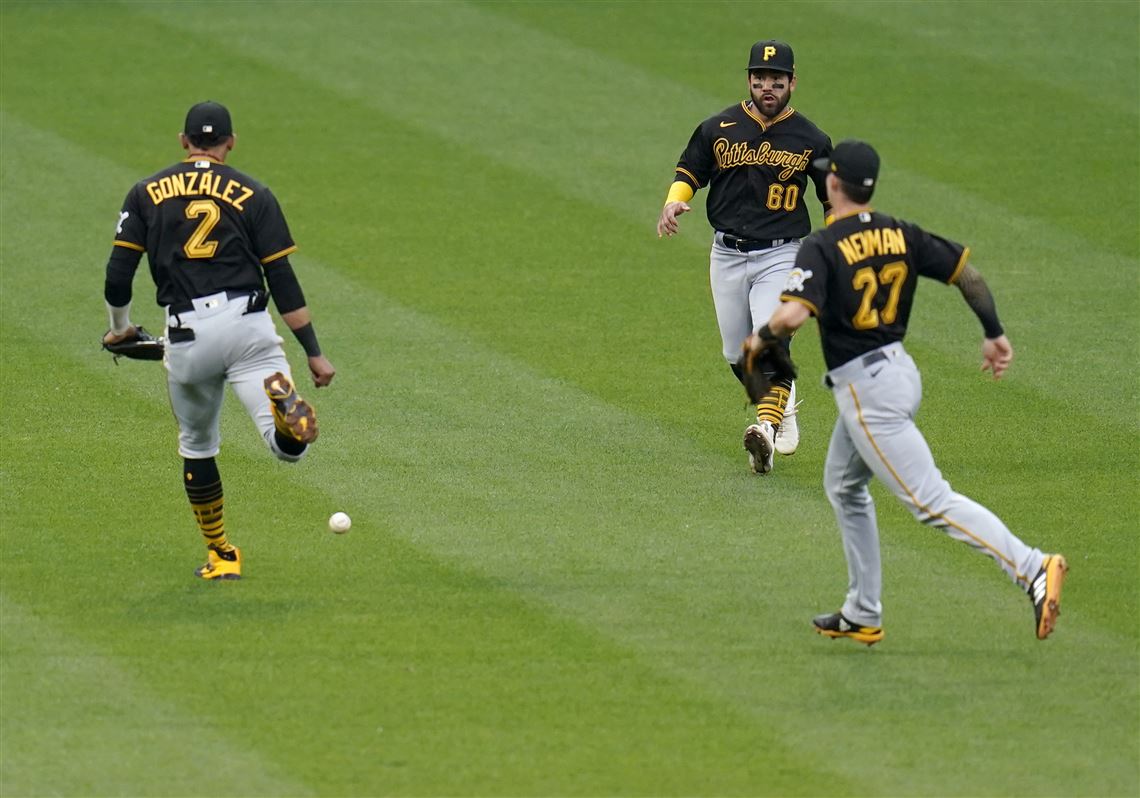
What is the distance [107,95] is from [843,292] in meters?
12.0

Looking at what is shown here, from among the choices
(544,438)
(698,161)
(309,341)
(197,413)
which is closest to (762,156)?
(698,161)

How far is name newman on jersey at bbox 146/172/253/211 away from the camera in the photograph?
7414 millimetres

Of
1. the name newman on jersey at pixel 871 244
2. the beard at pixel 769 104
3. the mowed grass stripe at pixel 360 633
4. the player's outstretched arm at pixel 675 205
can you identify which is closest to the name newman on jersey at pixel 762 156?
the beard at pixel 769 104

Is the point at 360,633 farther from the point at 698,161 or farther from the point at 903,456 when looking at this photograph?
the point at 698,161

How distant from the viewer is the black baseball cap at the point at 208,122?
7445mm

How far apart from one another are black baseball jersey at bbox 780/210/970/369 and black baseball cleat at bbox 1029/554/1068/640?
1036mm

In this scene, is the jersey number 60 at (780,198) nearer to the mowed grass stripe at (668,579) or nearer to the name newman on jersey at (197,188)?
the mowed grass stripe at (668,579)

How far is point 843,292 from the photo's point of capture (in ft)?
22.2

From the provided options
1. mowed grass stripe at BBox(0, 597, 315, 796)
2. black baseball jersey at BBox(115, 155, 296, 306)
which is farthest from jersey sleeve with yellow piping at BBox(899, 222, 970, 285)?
mowed grass stripe at BBox(0, 597, 315, 796)

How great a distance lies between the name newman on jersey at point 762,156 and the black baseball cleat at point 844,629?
10.2ft

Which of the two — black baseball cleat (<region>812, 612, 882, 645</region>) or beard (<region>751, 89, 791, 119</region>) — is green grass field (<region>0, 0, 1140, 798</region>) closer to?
black baseball cleat (<region>812, 612, 882, 645</region>)

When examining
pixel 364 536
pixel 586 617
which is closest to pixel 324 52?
pixel 364 536

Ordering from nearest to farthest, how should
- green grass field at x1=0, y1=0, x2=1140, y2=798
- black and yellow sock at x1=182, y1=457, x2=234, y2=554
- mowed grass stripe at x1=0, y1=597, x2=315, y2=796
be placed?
mowed grass stripe at x1=0, y1=597, x2=315, y2=796 → green grass field at x1=0, y1=0, x2=1140, y2=798 → black and yellow sock at x1=182, y1=457, x2=234, y2=554

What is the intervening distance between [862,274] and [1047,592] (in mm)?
1356
